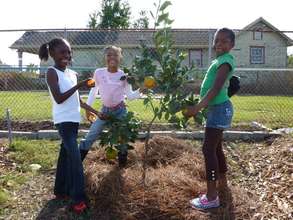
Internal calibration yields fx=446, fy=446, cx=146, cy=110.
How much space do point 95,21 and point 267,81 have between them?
39.3 metres

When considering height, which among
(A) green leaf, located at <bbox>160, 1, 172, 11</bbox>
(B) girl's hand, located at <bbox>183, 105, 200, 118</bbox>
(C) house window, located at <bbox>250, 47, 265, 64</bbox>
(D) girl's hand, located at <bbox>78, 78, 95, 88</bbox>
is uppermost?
(C) house window, located at <bbox>250, 47, 265, 64</bbox>

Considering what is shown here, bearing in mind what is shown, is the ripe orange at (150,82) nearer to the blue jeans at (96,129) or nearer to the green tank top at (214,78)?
the green tank top at (214,78)

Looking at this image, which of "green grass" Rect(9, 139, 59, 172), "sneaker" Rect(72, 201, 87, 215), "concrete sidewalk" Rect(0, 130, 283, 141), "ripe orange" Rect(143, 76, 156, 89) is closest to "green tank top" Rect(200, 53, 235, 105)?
"ripe orange" Rect(143, 76, 156, 89)

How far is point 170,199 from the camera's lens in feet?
14.5

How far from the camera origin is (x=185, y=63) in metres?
7.19

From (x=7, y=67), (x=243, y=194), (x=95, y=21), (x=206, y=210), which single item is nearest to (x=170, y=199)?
(x=206, y=210)

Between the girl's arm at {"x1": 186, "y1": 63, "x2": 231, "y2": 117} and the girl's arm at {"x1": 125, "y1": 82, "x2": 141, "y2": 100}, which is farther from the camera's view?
the girl's arm at {"x1": 125, "y1": 82, "x2": 141, "y2": 100}

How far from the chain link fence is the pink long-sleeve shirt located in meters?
0.39

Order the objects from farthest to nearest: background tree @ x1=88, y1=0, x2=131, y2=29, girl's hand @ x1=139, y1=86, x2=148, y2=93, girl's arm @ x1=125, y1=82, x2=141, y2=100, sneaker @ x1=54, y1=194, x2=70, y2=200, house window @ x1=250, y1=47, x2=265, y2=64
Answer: background tree @ x1=88, y1=0, x2=131, y2=29
house window @ x1=250, y1=47, x2=265, y2=64
girl's arm @ x1=125, y1=82, x2=141, y2=100
sneaker @ x1=54, y1=194, x2=70, y2=200
girl's hand @ x1=139, y1=86, x2=148, y2=93

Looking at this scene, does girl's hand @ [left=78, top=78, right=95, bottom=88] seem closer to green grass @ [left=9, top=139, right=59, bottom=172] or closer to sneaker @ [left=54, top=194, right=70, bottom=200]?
sneaker @ [left=54, top=194, right=70, bottom=200]

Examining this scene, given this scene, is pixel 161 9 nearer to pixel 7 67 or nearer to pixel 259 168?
pixel 259 168

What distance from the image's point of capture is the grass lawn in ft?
30.0

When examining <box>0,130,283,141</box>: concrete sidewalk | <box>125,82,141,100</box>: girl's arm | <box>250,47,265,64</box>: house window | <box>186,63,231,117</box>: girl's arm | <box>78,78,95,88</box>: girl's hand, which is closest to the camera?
<box>186,63,231,117</box>: girl's arm

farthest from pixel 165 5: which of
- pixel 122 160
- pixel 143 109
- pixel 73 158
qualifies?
pixel 143 109
